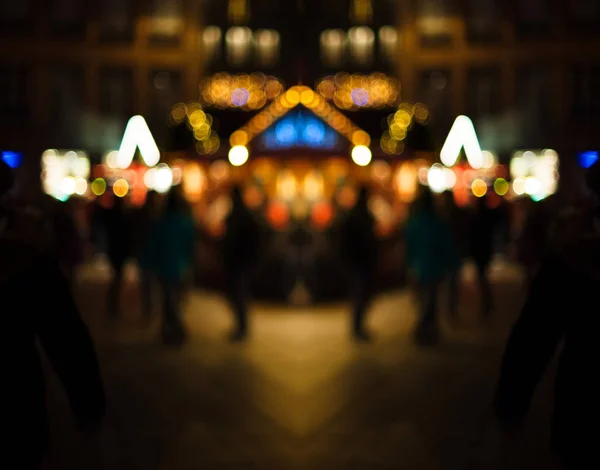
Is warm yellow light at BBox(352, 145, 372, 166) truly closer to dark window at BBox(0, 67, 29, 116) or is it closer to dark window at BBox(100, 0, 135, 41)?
dark window at BBox(100, 0, 135, 41)

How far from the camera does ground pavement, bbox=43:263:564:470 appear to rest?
7.18 metres

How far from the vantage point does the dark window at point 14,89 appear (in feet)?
115

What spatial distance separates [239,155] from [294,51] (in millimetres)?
14588

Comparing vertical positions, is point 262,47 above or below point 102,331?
above

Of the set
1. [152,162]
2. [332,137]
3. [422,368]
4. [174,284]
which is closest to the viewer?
[422,368]

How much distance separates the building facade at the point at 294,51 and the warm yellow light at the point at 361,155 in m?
13.3

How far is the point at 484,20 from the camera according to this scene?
3512 centimetres

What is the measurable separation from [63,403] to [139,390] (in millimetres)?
802

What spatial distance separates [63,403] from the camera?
9.24 metres

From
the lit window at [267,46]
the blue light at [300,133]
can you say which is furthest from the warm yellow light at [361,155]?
the lit window at [267,46]

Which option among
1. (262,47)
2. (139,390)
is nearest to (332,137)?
(139,390)

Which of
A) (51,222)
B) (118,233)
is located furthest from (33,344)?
(118,233)

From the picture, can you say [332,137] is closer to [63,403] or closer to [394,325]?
[394,325]

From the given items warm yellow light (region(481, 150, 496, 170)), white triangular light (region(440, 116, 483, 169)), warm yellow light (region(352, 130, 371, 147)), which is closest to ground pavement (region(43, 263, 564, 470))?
warm yellow light (region(352, 130, 371, 147))
